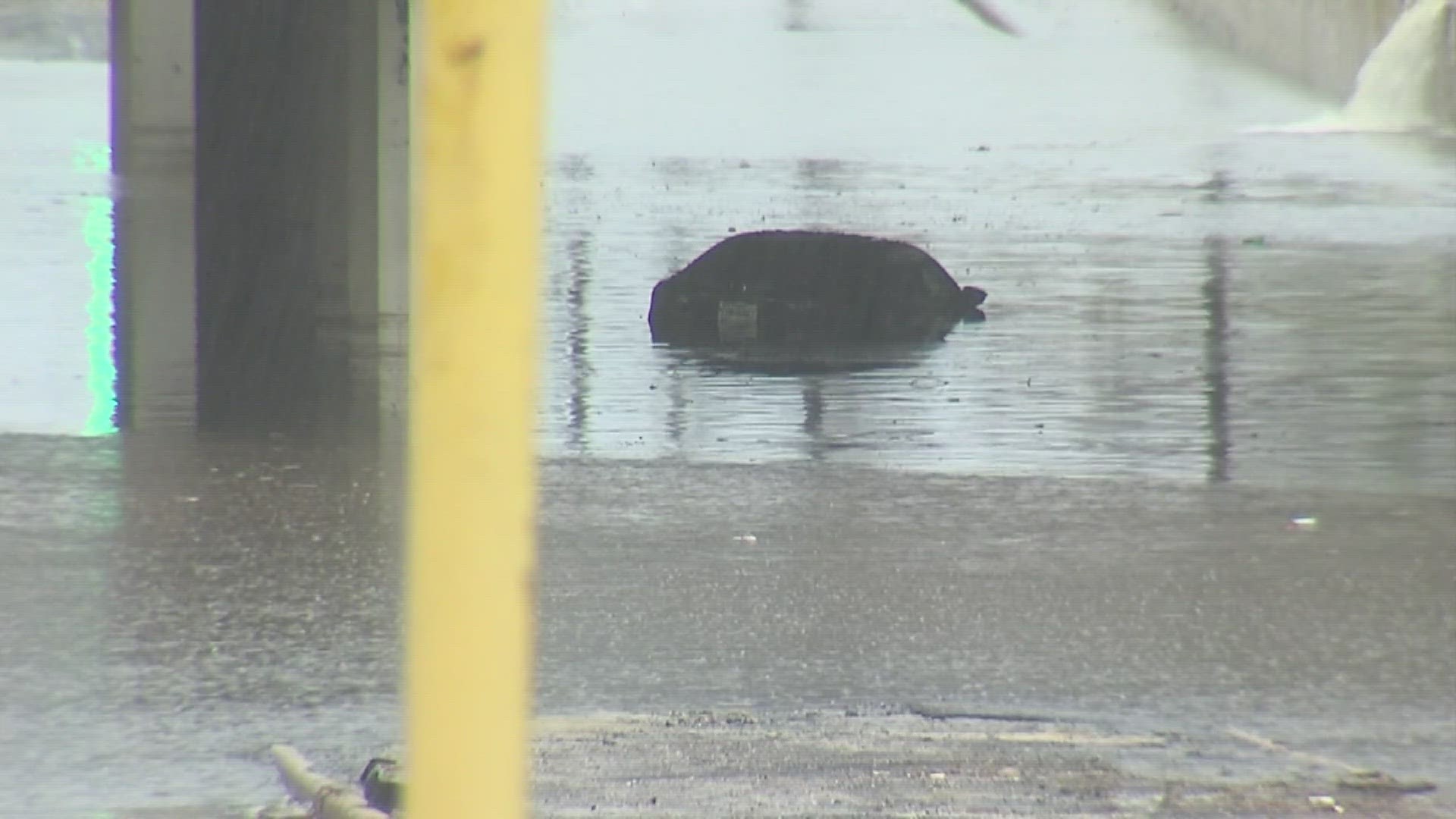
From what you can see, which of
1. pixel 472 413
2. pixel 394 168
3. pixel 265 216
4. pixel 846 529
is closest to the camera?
pixel 472 413

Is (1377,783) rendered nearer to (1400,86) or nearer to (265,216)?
(265,216)

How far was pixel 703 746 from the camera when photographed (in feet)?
18.5

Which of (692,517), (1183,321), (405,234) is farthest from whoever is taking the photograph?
(1183,321)

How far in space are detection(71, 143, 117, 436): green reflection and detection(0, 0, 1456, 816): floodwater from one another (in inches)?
2.7

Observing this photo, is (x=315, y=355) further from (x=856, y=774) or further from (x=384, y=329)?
(x=856, y=774)

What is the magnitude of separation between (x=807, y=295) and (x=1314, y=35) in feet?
98.2

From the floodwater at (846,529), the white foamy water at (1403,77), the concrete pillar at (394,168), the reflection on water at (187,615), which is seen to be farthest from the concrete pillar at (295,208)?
the white foamy water at (1403,77)

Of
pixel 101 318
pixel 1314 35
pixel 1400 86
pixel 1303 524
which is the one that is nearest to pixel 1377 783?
pixel 1303 524

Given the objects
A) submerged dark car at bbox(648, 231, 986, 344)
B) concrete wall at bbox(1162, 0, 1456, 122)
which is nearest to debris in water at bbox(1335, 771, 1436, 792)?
submerged dark car at bbox(648, 231, 986, 344)

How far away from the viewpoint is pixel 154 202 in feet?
78.7

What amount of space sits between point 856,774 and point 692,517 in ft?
11.6

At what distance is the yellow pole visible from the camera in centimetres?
221

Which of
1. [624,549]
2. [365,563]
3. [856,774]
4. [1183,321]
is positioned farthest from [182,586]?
[1183,321]

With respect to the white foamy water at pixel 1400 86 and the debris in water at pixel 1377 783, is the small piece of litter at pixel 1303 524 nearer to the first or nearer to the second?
the debris in water at pixel 1377 783
